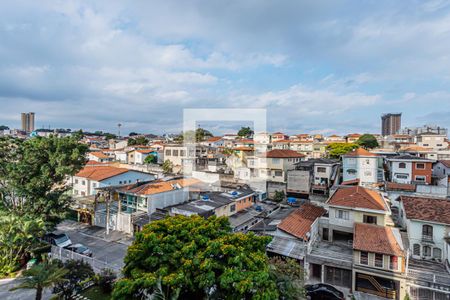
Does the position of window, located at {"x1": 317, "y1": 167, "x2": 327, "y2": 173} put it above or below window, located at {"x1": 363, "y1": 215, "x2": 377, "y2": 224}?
above

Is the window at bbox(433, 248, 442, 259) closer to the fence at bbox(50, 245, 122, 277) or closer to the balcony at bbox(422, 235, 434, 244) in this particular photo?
the balcony at bbox(422, 235, 434, 244)

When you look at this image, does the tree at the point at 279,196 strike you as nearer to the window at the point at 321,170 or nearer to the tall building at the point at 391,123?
the window at the point at 321,170

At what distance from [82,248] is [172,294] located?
1146cm

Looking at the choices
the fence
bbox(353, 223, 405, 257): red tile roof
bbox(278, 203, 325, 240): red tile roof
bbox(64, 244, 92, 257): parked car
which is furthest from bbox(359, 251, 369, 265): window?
bbox(64, 244, 92, 257): parked car

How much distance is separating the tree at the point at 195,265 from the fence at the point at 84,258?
6.37 metres

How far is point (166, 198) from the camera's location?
20.5 m

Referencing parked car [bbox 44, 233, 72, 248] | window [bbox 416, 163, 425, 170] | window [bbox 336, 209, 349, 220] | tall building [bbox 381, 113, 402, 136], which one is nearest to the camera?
parked car [bbox 44, 233, 72, 248]

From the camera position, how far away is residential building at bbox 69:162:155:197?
26.4 metres

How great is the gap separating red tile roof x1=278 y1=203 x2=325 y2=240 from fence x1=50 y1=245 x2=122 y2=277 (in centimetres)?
1059

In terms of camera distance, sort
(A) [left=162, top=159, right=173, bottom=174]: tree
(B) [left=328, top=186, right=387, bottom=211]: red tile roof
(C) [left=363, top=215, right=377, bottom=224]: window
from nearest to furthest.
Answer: (C) [left=363, top=215, right=377, bottom=224]: window, (B) [left=328, top=186, right=387, bottom=211]: red tile roof, (A) [left=162, top=159, right=173, bottom=174]: tree

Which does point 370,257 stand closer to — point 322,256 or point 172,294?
point 322,256

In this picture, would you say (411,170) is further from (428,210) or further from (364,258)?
(364,258)

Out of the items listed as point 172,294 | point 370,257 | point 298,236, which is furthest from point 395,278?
point 172,294

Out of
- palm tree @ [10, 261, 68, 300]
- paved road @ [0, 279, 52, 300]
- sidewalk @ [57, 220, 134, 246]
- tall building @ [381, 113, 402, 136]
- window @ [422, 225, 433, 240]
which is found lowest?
paved road @ [0, 279, 52, 300]
